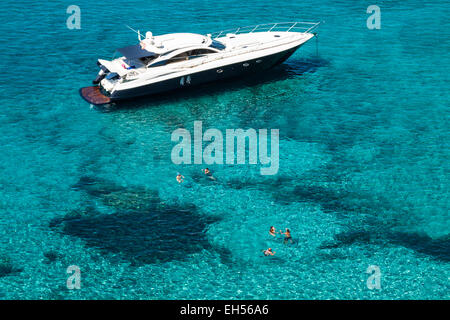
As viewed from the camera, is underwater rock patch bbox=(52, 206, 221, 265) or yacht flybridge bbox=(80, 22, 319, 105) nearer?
underwater rock patch bbox=(52, 206, 221, 265)

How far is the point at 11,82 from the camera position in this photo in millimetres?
49875

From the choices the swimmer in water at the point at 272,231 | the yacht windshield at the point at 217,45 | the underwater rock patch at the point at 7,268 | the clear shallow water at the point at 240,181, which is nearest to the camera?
the clear shallow water at the point at 240,181

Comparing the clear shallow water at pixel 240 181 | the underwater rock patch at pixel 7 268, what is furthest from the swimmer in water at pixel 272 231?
the underwater rock patch at pixel 7 268

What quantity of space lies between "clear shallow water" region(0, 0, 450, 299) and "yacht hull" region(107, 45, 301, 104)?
87 centimetres

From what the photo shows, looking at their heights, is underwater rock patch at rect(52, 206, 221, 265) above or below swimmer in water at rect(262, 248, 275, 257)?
above

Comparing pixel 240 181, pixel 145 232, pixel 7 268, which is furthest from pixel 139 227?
pixel 240 181

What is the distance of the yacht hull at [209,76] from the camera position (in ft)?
151

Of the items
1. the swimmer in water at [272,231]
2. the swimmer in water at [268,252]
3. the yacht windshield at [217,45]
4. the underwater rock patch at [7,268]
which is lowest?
the underwater rock patch at [7,268]

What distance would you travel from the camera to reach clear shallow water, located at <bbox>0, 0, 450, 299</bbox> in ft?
101

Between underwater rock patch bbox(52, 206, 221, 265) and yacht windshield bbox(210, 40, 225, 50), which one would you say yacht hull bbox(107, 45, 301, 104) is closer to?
yacht windshield bbox(210, 40, 225, 50)

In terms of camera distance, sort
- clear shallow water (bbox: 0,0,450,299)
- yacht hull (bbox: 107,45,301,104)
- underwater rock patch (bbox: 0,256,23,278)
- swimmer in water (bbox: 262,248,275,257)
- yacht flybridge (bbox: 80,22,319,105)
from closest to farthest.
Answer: clear shallow water (bbox: 0,0,450,299) → underwater rock patch (bbox: 0,256,23,278) → swimmer in water (bbox: 262,248,275,257) → yacht flybridge (bbox: 80,22,319,105) → yacht hull (bbox: 107,45,301,104)

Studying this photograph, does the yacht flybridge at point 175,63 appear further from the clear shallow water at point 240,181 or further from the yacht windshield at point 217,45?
the clear shallow water at point 240,181

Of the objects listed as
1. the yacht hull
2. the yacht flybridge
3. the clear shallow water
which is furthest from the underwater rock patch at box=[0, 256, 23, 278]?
the yacht hull

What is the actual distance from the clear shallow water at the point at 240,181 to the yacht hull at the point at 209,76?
0.87 metres
